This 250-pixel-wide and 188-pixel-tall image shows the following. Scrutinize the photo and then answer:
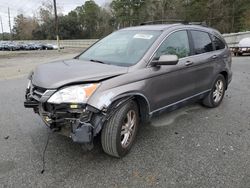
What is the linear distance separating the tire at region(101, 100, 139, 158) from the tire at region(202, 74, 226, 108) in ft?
7.43

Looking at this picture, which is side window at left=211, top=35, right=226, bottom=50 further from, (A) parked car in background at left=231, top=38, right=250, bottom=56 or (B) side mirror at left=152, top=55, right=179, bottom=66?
(A) parked car in background at left=231, top=38, right=250, bottom=56

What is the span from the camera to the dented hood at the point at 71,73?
117 inches

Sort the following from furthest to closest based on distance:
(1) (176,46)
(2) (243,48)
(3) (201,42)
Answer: (2) (243,48), (3) (201,42), (1) (176,46)

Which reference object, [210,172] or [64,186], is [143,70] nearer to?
[210,172]

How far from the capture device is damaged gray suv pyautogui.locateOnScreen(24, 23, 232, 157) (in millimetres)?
2906

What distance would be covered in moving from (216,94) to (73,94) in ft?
11.7

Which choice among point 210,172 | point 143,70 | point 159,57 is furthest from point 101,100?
point 210,172

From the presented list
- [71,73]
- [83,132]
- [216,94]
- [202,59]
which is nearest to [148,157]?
[83,132]

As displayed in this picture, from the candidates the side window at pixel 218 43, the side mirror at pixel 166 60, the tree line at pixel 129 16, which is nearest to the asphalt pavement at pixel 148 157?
the side mirror at pixel 166 60

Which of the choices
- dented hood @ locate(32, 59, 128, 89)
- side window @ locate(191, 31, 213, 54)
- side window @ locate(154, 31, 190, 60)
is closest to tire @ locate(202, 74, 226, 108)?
side window @ locate(191, 31, 213, 54)

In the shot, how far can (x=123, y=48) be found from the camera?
3977 mm

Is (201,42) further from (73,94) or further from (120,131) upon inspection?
(73,94)

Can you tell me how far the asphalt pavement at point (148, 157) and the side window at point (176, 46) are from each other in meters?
1.24

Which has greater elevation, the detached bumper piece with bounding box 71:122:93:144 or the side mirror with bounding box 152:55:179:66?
the side mirror with bounding box 152:55:179:66
